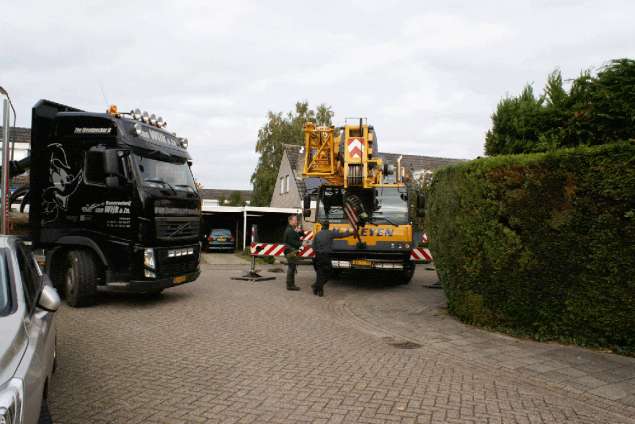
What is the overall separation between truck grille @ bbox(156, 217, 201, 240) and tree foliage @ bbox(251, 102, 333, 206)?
34.0 m

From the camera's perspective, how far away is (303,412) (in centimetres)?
423

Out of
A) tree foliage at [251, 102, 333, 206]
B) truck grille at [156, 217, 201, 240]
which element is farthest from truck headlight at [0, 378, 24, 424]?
tree foliage at [251, 102, 333, 206]

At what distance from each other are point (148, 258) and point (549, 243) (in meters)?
6.23

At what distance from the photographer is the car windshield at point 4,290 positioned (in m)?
3.36

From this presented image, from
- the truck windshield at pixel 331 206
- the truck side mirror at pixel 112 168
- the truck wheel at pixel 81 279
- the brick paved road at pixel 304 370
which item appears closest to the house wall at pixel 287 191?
the truck windshield at pixel 331 206

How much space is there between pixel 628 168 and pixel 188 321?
647 centimetres

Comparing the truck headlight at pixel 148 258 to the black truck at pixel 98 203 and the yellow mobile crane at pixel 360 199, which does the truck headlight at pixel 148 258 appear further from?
the yellow mobile crane at pixel 360 199

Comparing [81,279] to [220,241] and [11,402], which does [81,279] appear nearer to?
[11,402]

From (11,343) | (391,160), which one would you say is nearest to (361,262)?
(11,343)

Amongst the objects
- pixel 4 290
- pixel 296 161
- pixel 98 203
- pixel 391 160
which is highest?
pixel 391 160

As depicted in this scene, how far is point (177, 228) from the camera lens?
9.18m

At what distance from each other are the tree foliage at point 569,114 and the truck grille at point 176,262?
5.82 metres

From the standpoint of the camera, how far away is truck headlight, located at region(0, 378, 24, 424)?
235cm

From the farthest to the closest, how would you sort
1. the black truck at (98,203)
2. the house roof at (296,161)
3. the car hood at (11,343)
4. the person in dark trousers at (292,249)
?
the house roof at (296,161)
the person in dark trousers at (292,249)
the black truck at (98,203)
the car hood at (11,343)
